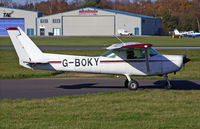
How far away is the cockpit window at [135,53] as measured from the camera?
589 inches

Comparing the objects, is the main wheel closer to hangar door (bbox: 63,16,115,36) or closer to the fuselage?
the fuselage

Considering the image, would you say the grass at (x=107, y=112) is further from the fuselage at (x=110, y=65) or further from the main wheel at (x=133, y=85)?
the fuselage at (x=110, y=65)

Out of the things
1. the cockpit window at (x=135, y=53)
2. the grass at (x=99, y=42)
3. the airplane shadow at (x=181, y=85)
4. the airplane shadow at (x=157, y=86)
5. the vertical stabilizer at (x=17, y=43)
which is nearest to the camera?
the vertical stabilizer at (x=17, y=43)

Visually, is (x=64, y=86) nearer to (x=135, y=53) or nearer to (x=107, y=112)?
(x=135, y=53)

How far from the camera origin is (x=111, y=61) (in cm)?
1505

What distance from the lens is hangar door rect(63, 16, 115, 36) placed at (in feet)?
336

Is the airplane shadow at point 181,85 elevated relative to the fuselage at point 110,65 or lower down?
lower down

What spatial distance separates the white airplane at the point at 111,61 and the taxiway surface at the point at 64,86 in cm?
79

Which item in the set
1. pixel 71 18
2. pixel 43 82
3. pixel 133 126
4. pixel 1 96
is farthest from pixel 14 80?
pixel 71 18

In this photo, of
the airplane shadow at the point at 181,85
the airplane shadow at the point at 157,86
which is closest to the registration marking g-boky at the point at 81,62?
the airplane shadow at the point at 157,86

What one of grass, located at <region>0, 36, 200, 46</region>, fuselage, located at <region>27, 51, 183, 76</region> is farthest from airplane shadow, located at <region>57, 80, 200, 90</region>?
grass, located at <region>0, 36, 200, 46</region>

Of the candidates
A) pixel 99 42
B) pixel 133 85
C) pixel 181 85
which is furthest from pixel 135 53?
pixel 99 42

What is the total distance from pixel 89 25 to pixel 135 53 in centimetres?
8846

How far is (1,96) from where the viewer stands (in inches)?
534
